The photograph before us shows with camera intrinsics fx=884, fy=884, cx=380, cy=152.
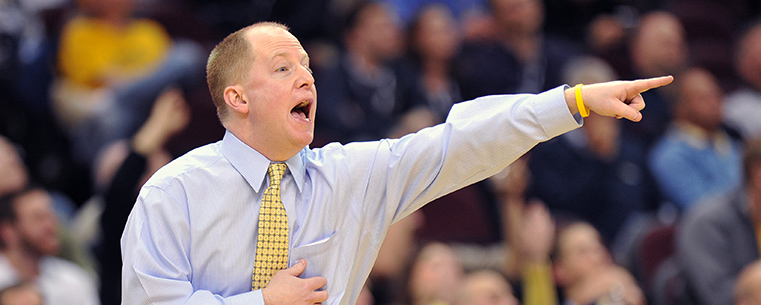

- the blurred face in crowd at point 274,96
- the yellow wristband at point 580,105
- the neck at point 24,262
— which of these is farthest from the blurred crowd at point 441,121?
the yellow wristband at point 580,105

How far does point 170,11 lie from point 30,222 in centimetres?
221

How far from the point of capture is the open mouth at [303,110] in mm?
2182

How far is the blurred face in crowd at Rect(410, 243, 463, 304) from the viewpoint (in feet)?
13.8

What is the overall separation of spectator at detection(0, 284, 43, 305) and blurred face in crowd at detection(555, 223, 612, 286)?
8.28 ft

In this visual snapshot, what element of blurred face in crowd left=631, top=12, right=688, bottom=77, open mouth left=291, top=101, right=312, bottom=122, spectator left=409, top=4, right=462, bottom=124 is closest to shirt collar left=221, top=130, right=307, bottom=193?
open mouth left=291, top=101, right=312, bottom=122

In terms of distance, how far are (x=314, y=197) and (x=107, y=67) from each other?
355 centimetres

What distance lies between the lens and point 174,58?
529cm

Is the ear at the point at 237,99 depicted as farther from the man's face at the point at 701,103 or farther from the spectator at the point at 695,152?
the man's face at the point at 701,103

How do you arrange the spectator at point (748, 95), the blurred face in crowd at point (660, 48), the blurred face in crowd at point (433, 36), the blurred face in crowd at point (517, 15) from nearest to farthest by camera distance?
the blurred face in crowd at point (433, 36) < the blurred face in crowd at point (517, 15) < the spectator at point (748, 95) < the blurred face in crowd at point (660, 48)

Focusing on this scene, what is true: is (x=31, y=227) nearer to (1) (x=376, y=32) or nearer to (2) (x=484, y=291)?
(2) (x=484, y=291)

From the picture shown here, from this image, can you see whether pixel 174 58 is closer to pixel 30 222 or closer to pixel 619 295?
pixel 30 222

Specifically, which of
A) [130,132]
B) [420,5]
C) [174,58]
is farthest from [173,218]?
[420,5]

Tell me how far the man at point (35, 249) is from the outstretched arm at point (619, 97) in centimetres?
297

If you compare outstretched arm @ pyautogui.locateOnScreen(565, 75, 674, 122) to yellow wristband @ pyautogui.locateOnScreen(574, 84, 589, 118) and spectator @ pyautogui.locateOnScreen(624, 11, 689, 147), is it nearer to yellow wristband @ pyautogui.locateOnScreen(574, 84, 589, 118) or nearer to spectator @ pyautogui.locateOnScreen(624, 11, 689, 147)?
yellow wristband @ pyautogui.locateOnScreen(574, 84, 589, 118)
